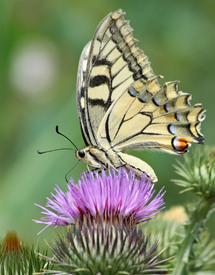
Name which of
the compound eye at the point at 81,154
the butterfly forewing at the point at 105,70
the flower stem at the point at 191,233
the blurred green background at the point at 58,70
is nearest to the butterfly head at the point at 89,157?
the compound eye at the point at 81,154

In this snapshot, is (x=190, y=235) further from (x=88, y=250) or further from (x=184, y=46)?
(x=184, y=46)

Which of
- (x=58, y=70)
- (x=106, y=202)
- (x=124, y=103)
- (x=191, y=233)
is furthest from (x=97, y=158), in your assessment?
(x=58, y=70)

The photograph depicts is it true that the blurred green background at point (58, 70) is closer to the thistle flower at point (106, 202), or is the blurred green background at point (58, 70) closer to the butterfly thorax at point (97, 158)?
the butterfly thorax at point (97, 158)

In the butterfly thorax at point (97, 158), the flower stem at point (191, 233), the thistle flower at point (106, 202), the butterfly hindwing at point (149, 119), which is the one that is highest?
the butterfly hindwing at point (149, 119)

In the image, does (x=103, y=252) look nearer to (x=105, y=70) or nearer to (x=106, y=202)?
(x=106, y=202)

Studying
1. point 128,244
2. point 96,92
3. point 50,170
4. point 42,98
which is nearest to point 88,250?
point 128,244

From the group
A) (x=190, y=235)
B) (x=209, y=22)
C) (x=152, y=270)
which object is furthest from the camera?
(x=209, y=22)
